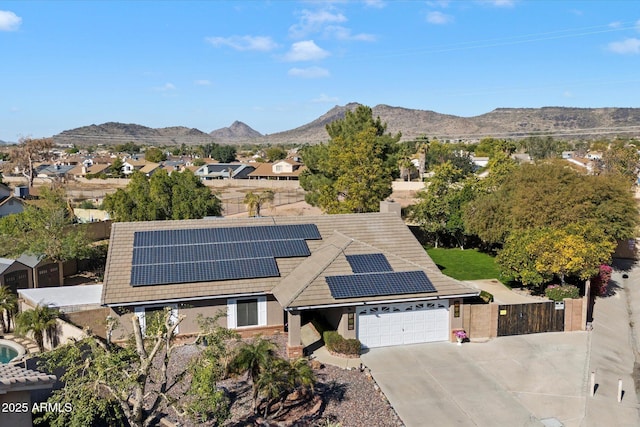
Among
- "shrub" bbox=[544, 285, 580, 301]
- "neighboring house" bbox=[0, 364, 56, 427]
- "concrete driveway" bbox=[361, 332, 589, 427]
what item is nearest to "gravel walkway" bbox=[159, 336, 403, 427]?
"concrete driveway" bbox=[361, 332, 589, 427]

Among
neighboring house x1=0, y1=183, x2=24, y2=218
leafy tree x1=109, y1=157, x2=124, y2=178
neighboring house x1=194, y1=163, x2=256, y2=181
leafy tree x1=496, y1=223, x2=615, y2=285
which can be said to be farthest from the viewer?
leafy tree x1=109, y1=157, x2=124, y2=178

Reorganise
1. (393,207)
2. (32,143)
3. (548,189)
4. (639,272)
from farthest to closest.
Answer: (32,143) → (639,272) → (548,189) → (393,207)

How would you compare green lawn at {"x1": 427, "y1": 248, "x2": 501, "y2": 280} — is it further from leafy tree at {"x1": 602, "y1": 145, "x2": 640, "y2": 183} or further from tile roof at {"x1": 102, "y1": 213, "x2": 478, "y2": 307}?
leafy tree at {"x1": 602, "y1": 145, "x2": 640, "y2": 183}

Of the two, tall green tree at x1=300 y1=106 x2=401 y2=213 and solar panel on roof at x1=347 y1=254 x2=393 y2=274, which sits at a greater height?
tall green tree at x1=300 y1=106 x2=401 y2=213

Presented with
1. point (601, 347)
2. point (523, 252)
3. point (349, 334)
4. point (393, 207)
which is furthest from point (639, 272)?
point (349, 334)

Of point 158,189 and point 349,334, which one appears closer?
point 349,334

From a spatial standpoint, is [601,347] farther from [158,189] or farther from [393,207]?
[158,189]
